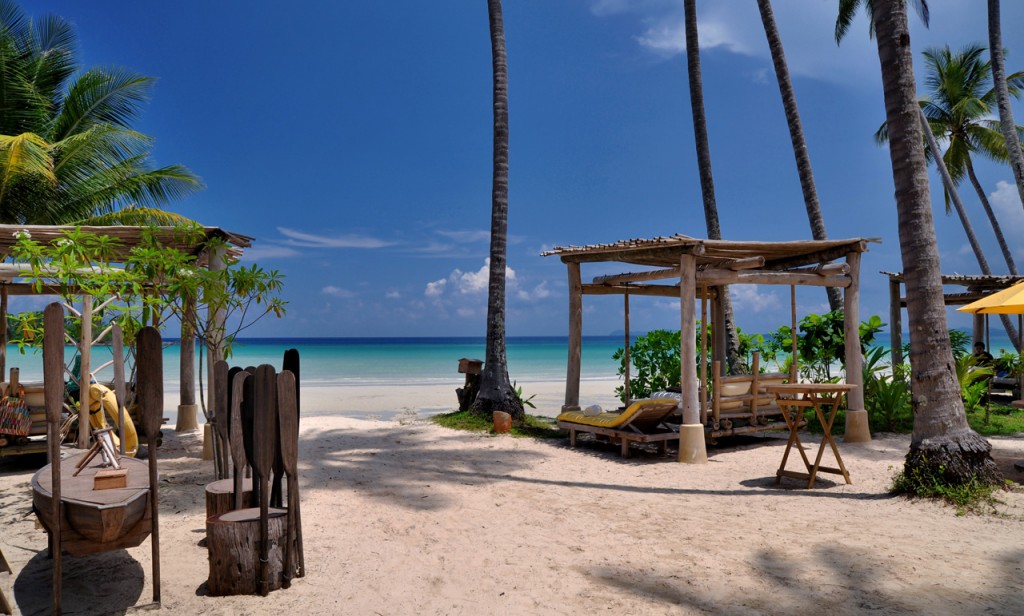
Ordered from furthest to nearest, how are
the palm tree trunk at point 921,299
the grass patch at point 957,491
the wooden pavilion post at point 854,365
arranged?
the wooden pavilion post at point 854,365 → the palm tree trunk at point 921,299 → the grass patch at point 957,491

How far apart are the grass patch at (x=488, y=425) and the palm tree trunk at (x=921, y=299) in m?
5.57

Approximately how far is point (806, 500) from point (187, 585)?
5422 millimetres

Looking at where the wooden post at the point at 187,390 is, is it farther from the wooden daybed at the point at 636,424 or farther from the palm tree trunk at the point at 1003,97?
the palm tree trunk at the point at 1003,97

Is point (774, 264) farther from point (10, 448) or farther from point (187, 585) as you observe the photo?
Answer: point (10, 448)

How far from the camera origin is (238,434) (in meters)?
4.44

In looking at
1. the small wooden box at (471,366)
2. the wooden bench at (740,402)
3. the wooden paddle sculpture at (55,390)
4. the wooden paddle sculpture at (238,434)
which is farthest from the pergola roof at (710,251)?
the wooden paddle sculpture at (55,390)

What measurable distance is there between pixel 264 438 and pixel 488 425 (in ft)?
25.1

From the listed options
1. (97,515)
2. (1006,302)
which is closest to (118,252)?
(97,515)

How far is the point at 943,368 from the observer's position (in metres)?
6.18

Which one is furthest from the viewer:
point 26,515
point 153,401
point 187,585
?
point 26,515

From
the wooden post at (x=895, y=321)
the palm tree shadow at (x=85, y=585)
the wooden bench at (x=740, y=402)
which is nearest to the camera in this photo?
the palm tree shadow at (x=85, y=585)

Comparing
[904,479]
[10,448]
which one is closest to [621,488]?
[904,479]

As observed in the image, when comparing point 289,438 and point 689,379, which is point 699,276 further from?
point 289,438

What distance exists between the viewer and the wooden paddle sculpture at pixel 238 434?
4.36 m
